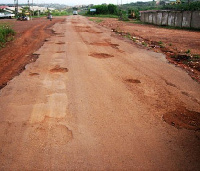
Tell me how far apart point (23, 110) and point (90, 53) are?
5.32 metres

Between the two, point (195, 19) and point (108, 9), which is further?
point (108, 9)

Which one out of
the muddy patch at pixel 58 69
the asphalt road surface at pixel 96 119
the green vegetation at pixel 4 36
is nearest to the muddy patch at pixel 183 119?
the asphalt road surface at pixel 96 119

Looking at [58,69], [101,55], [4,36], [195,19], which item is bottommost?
[58,69]

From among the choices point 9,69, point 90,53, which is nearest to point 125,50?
point 90,53

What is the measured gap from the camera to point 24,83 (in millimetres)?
5508

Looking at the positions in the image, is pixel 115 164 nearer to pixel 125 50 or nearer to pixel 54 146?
pixel 54 146

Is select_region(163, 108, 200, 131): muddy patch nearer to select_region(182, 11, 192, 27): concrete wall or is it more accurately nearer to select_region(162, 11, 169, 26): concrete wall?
select_region(182, 11, 192, 27): concrete wall

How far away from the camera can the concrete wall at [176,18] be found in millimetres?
20281

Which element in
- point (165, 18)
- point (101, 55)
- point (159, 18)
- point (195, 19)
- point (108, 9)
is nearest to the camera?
point (101, 55)

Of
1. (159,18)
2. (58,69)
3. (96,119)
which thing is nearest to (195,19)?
(159,18)

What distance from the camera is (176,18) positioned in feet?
75.5

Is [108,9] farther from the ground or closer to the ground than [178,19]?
farther from the ground

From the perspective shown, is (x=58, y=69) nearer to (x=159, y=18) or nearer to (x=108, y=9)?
(x=159, y=18)

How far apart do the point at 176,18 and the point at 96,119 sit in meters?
22.6
